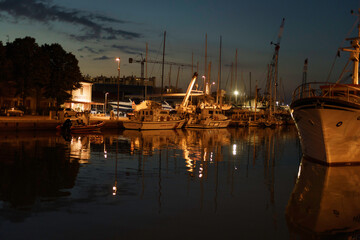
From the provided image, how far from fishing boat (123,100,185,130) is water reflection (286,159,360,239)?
33.5 meters

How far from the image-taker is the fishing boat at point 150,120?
50.1 meters

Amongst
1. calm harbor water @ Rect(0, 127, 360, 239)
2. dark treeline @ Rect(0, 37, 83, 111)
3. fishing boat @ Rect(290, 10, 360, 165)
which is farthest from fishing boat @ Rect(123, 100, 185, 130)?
fishing boat @ Rect(290, 10, 360, 165)

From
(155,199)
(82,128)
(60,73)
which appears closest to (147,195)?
(155,199)

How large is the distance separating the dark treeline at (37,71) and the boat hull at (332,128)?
44520mm

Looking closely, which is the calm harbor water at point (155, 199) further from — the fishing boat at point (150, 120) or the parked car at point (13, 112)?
the parked car at point (13, 112)

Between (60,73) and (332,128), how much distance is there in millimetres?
48952

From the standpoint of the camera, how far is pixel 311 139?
2055 centimetres

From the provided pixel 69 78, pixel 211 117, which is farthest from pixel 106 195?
pixel 211 117

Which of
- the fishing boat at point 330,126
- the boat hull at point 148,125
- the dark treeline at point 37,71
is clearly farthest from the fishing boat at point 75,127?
the fishing boat at point 330,126

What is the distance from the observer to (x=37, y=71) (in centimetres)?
5453

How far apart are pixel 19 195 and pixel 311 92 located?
54.0 feet

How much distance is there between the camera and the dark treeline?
5303cm

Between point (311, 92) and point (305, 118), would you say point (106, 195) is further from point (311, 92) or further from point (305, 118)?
point (311, 92)

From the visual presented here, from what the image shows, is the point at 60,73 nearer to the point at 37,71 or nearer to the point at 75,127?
the point at 37,71
